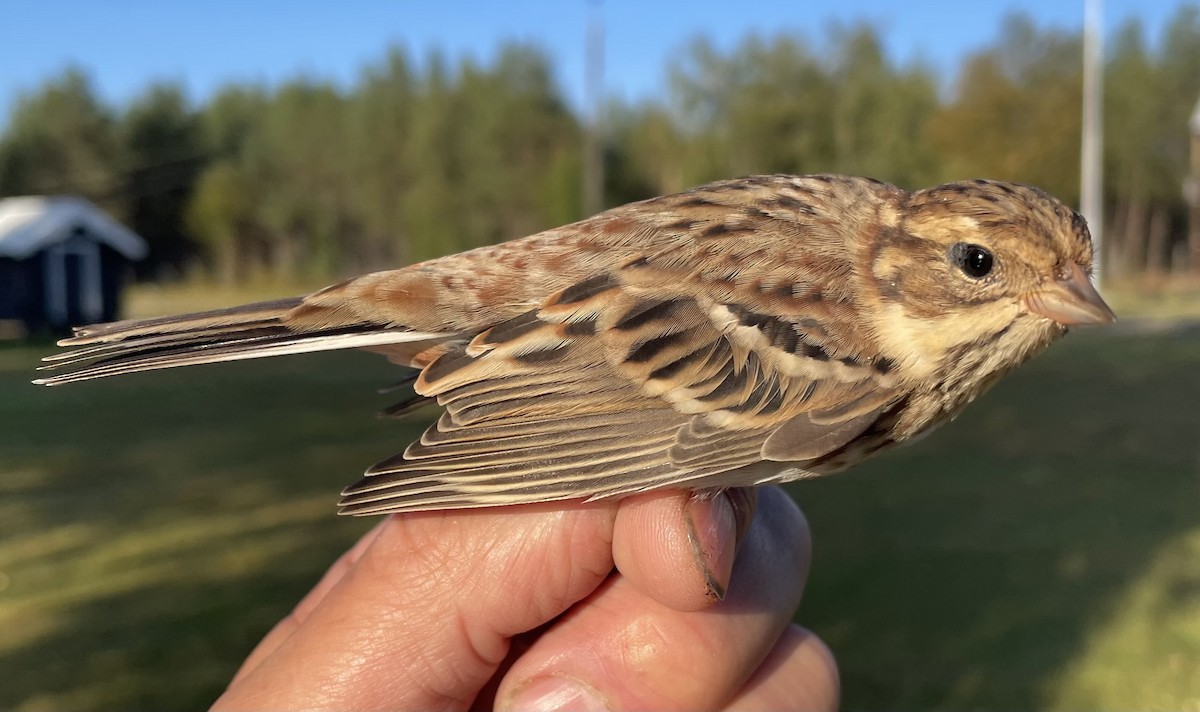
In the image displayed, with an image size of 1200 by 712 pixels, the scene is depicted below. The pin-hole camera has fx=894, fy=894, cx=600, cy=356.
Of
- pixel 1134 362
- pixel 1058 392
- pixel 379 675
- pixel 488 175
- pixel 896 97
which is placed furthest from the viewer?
pixel 488 175

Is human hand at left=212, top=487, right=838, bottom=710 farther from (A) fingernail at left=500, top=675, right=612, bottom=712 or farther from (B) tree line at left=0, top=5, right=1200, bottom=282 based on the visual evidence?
(B) tree line at left=0, top=5, right=1200, bottom=282

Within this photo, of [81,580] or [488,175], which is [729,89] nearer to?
[488,175]

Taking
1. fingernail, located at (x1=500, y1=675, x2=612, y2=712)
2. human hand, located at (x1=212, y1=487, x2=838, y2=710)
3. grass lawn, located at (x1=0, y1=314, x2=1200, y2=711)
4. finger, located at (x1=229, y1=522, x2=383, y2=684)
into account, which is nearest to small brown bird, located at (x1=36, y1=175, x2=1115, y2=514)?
human hand, located at (x1=212, y1=487, x2=838, y2=710)

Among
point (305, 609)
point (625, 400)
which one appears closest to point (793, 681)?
→ point (625, 400)

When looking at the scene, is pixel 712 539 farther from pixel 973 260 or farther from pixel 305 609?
pixel 305 609

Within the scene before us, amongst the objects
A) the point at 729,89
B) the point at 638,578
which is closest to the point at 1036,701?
the point at 638,578

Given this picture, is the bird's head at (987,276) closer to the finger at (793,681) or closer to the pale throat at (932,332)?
the pale throat at (932,332)
